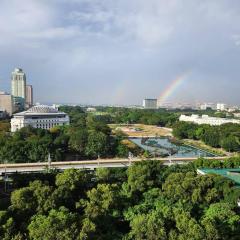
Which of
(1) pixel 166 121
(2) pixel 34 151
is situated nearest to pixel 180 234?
(2) pixel 34 151

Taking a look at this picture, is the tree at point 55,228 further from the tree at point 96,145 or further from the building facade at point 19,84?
the building facade at point 19,84

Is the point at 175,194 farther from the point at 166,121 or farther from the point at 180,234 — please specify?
the point at 166,121

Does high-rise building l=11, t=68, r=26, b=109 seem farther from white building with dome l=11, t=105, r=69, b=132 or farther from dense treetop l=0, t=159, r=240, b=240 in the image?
dense treetop l=0, t=159, r=240, b=240

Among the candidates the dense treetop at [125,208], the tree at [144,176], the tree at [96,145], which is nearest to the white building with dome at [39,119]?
the tree at [96,145]

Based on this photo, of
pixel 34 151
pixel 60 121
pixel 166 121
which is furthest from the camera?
pixel 166 121

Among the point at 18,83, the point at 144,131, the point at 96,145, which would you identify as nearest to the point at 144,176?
the point at 96,145

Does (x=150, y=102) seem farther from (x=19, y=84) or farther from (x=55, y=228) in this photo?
(x=55, y=228)

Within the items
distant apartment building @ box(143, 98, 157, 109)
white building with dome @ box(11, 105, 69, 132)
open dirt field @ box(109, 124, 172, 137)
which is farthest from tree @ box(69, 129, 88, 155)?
distant apartment building @ box(143, 98, 157, 109)

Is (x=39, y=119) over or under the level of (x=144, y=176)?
over
